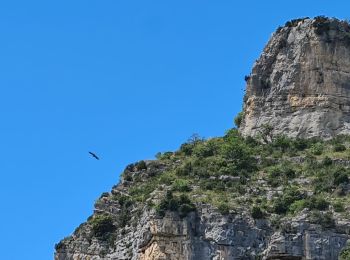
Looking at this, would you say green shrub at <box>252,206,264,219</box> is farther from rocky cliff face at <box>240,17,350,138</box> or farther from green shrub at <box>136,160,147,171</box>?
rocky cliff face at <box>240,17,350,138</box>

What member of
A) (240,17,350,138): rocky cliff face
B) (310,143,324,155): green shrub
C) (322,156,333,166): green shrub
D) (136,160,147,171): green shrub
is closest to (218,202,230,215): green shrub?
(322,156,333,166): green shrub

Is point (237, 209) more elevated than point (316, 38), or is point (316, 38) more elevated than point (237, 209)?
point (316, 38)

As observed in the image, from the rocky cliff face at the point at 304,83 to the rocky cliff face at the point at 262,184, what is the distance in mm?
66

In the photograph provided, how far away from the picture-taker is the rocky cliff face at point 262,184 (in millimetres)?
97250

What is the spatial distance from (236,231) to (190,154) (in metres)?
15.6

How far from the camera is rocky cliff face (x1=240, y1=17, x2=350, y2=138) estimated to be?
115062 mm

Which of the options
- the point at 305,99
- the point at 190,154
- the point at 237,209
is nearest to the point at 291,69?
the point at 305,99

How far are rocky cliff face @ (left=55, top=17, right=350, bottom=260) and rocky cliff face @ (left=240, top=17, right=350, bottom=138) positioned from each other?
0.07 metres

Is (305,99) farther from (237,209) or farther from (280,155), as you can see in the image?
(237,209)

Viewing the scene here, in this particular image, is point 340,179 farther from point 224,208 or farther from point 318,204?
point 224,208

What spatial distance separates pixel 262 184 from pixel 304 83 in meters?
14.0

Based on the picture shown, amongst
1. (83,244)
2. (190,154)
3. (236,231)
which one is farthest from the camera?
(190,154)

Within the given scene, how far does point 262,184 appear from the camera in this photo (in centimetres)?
10438

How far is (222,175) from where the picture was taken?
106m
